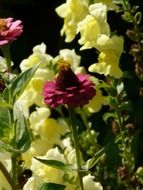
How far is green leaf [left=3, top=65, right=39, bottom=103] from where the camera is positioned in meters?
1.10

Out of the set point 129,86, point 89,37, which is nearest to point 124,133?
Result: point 89,37

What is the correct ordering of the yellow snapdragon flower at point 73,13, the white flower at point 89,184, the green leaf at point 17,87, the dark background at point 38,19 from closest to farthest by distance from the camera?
the green leaf at point 17,87, the white flower at point 89,184, the yellow snapdragon flower at point 73,13, the dark background at point 38,19

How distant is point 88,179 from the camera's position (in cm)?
122

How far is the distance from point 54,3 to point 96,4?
1413 mm

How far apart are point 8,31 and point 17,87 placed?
0.12 meters

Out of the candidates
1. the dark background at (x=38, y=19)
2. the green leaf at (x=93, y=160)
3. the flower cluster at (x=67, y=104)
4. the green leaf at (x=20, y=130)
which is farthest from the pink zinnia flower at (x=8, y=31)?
the dark background at (x=38, y=19)

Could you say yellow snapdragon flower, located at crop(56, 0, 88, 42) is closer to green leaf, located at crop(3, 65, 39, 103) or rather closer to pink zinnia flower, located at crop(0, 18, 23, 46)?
pink zinnia flower, located at crop(0, 18, 23, 46)

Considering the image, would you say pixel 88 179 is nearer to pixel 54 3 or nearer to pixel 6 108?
pixel 6 108

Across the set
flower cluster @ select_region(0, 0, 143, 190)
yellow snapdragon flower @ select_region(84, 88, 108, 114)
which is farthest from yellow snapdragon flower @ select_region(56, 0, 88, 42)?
yellow snapdragon flower @ select_region(84, 88, 108, 114)

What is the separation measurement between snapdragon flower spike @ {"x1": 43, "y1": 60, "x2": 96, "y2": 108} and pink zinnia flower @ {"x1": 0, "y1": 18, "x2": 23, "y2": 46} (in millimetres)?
96

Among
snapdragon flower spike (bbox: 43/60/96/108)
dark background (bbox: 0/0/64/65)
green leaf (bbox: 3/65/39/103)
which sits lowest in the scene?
dark background (bbox: 0/0/64/65)

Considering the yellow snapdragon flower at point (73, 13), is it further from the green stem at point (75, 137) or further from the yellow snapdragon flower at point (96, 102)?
the green stem at point (75, 137)

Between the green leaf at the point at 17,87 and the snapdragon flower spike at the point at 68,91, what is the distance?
5 centimetres

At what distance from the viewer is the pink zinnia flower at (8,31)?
3.78 ft
